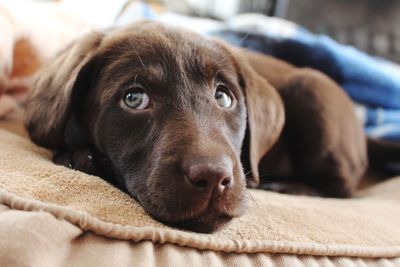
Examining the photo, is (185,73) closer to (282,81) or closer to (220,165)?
(220,165)

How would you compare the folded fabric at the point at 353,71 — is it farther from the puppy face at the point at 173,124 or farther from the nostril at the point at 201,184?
the nostril at the point at 201,184

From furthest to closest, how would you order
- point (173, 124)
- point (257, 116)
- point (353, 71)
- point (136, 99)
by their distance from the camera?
point (353, 71), point (257, 116), point (136, 99), point (173, 124)

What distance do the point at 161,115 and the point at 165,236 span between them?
17.3 inches

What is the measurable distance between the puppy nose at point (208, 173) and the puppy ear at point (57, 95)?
0.58 m

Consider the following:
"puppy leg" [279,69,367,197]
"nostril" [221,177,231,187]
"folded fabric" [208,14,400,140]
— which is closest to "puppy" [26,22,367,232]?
"nostril" [221,177,231,187]

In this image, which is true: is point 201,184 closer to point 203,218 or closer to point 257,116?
point 203,218

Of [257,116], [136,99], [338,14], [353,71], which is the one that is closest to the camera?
[136,99]

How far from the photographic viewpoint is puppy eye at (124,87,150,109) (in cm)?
157

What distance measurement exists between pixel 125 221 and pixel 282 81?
1.49 metres

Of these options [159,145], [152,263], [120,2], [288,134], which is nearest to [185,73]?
[159,145]

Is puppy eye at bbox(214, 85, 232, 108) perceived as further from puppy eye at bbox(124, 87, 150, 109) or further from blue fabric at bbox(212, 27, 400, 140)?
blue fabric at bbox(212, 27, 400, 140)

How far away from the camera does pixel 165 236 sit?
1163 mm

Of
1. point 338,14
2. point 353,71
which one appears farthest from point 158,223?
point 338,14

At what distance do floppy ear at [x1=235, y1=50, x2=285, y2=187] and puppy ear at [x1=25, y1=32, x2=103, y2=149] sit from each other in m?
0.56
